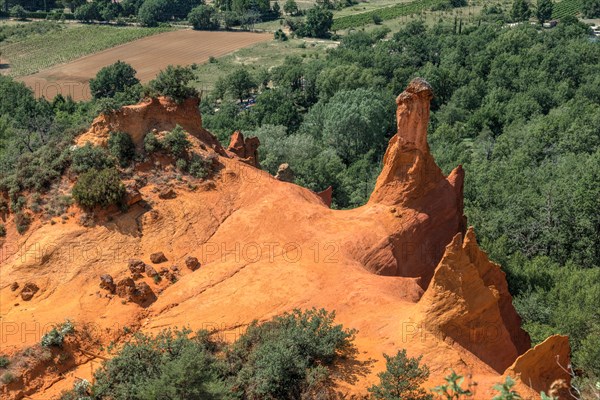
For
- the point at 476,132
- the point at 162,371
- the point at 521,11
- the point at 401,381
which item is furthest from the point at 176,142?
the point at 521,11

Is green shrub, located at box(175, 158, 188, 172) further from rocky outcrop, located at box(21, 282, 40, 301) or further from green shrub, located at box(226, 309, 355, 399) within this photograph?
green shrub, located at box(226, 309, 355, 399)

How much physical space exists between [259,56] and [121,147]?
94.3 meters

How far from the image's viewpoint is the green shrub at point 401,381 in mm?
18734

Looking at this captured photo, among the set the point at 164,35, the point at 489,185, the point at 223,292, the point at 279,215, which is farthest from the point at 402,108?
the point at 164,35

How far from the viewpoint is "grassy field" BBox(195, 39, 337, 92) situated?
111 metres

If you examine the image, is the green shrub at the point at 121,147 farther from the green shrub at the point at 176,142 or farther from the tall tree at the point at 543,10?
the tall tree at the point at 543,10

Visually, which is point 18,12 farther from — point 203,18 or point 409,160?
point 409,160

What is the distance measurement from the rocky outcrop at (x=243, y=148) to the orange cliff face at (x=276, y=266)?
435cm

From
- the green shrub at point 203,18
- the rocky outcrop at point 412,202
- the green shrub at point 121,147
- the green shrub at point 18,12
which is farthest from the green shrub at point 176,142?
the green shrub at point 18,12

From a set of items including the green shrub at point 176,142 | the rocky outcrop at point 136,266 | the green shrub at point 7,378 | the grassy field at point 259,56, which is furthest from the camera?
the grassy field at point 259,56

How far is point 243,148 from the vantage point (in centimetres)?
3969

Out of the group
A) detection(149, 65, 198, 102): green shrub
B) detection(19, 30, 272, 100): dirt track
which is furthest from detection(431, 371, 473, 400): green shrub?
detection(19, 30, 272, 100): dirt track

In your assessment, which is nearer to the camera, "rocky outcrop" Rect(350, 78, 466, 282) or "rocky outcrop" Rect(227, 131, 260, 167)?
"rocky outcrop" Rect(350, 78, 466, 282)

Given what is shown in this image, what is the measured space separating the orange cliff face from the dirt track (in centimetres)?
7164
